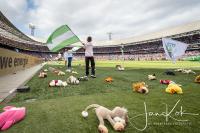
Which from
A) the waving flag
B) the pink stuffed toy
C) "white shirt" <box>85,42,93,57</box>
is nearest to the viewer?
the pink stuffed toy

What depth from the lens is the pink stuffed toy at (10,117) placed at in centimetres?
262

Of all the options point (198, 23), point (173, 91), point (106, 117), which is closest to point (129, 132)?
point (106, 117)

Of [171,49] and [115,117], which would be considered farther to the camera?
[171,49]

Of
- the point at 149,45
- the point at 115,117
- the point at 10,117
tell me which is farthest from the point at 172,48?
the point at 149,45

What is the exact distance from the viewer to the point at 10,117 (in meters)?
2.75

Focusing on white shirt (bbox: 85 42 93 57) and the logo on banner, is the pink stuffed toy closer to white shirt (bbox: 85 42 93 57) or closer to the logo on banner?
white shirt (bbox: 85 42 93 57)

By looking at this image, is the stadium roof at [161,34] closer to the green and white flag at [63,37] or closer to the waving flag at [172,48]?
the waving flag at [172,48]

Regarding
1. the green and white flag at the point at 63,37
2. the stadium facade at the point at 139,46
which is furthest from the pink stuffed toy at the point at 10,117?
the stadium facade at the point at 139,46

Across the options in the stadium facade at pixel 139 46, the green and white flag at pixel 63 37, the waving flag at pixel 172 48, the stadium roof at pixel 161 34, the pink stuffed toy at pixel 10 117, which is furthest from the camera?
the stadium roof at pixel 161 34

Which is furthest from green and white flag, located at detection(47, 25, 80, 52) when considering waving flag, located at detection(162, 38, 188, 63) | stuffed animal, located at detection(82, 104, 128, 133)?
stuffed animal, located at detection(82, 104, 128, 133)

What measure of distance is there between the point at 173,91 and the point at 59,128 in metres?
3.29

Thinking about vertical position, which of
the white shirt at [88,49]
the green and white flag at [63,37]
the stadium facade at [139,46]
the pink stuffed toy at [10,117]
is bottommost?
the pink stuffed toy at [10,117]

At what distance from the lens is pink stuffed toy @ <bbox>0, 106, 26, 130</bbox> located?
2618 millimetres

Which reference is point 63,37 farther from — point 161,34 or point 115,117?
point 161,34
